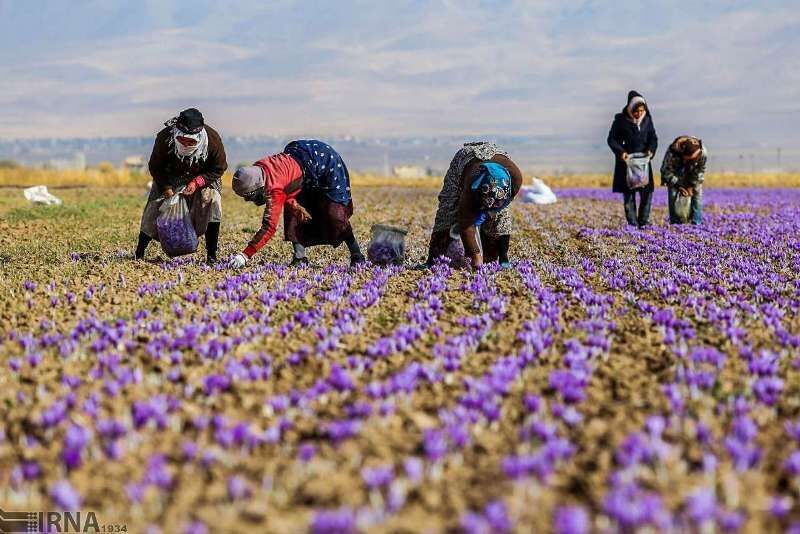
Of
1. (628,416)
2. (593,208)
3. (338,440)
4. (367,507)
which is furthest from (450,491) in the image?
(593,208)

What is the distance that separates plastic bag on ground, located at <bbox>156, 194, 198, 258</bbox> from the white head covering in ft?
2.07

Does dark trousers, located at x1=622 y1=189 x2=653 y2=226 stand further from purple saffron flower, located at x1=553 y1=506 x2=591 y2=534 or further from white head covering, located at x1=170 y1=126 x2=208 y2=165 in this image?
purple saffron flower, located at x1=553 y1=506 x2=591 y2=534

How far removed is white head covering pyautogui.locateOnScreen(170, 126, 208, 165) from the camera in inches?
354

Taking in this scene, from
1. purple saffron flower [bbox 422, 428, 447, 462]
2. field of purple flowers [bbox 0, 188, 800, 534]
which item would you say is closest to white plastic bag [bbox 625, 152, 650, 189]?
field of purple flowers [bbox 0, 188, 800, 534]

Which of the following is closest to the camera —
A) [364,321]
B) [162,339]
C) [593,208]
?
[162,339]

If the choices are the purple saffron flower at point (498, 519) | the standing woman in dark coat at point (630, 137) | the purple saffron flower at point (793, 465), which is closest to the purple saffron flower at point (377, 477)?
the purple saffron flower at point (498, 519)

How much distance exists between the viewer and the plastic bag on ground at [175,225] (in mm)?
9555

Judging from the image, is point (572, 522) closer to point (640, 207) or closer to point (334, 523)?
point (334, 523)

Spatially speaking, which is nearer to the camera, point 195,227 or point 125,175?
point 195,227

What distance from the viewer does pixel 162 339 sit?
5.59 m

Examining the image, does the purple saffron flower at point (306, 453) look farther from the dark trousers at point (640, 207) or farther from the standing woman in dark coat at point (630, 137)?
the dark trousers at point (640, 207)

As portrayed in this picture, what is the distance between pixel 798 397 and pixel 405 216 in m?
17.1

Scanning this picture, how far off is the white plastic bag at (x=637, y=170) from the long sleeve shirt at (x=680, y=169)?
1.00m

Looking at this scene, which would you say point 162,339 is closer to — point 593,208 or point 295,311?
point 295,311
